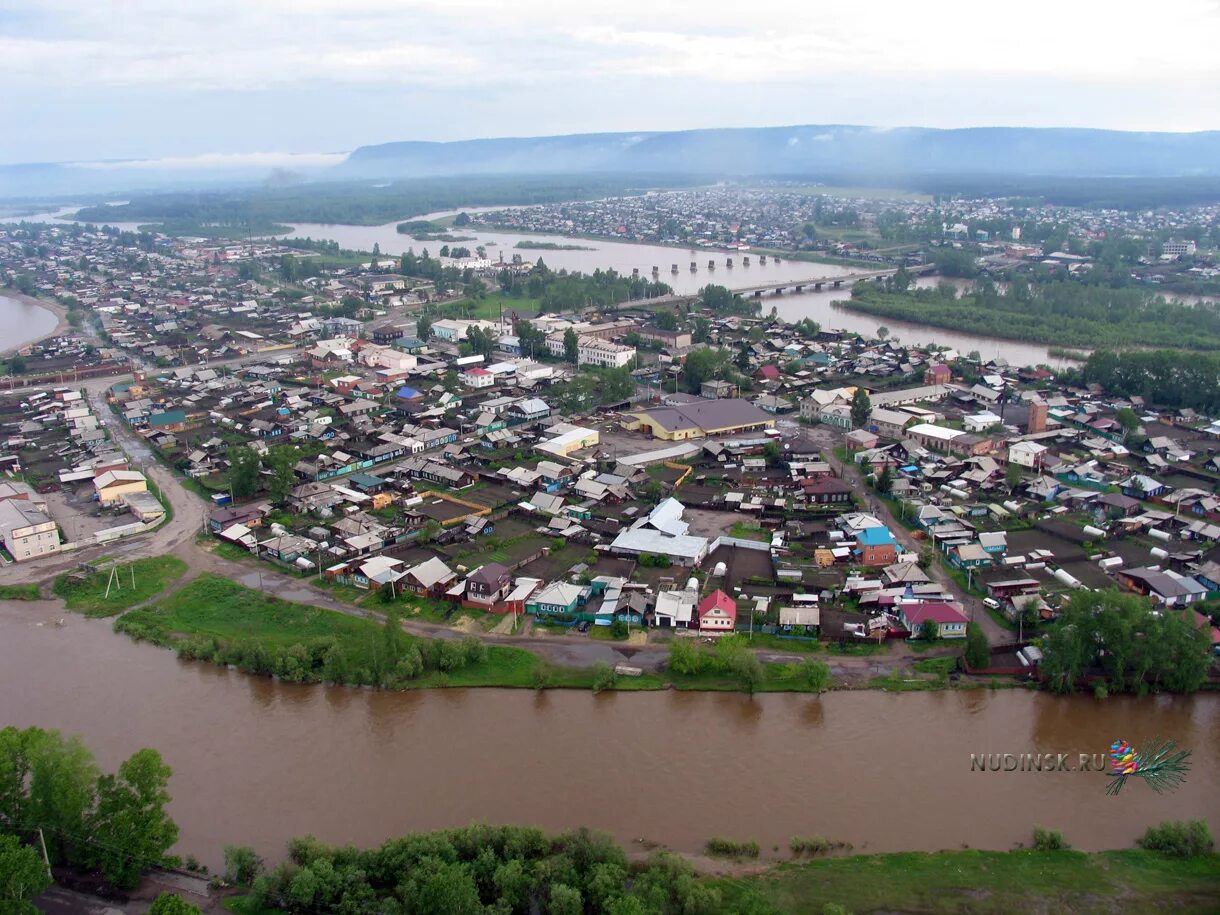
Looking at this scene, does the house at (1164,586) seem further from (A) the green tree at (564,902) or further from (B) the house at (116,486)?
(B) the house at (116,486)

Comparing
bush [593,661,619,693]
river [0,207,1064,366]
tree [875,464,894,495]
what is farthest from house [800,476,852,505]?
river [0,207,1064,366]

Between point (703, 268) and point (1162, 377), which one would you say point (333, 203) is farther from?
point (1162, 377)

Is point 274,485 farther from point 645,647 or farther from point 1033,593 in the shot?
point 1033,593

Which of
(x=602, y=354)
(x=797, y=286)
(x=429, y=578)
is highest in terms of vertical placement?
(x=797, y=286)

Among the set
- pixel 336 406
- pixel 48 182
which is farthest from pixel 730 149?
pixel 336 406

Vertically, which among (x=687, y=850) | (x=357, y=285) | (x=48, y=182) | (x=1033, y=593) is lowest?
(x=687, y=850)

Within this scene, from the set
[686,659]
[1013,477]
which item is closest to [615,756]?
[686,659]

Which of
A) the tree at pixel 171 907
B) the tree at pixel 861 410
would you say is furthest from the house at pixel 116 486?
the tree at pixel 861 410
